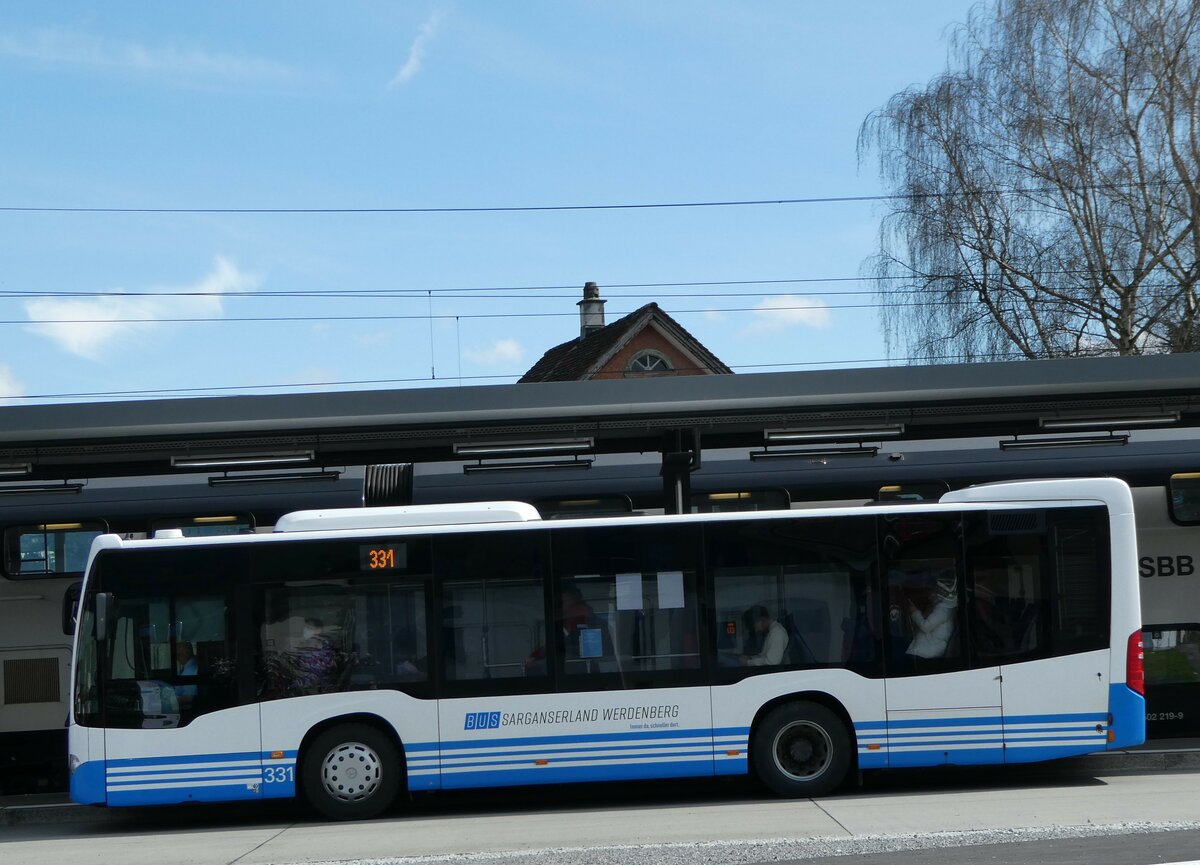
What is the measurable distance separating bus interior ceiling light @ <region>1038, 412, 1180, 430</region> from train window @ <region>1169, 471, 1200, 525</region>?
1.23 m

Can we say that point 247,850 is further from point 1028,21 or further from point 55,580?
point 1028,21

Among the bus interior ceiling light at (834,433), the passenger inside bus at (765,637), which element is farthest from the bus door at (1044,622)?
the bus interior ceiling light at (834,433)

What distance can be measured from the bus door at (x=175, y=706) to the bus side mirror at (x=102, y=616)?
1.8 inches

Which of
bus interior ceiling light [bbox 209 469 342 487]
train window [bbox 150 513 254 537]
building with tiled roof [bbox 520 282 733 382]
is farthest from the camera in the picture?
building with tiled roof [bbox 520 282 733 382]

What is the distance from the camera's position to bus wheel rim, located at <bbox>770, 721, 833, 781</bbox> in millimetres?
11930

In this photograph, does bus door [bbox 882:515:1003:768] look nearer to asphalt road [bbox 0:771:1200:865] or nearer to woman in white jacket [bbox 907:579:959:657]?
woman in white jacket [bbox 907:579:959:657]

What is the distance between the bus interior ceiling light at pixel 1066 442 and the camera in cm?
1652

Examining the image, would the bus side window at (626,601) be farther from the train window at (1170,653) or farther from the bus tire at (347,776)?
the train window at (1170,653)

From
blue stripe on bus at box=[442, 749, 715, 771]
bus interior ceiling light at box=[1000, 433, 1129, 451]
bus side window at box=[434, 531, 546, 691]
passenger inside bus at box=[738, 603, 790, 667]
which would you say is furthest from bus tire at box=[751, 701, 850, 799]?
bus interior ceiling light at box=[1000, 433, 1129, 451]

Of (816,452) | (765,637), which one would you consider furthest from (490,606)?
(816,452)

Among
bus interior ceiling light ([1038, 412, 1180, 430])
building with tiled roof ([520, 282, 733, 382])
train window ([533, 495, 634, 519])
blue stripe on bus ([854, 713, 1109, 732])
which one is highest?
building with tiled roof ([520, 282, 733, 382])

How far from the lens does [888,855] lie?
882cm

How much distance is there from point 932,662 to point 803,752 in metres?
1.35

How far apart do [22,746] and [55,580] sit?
197 cm
